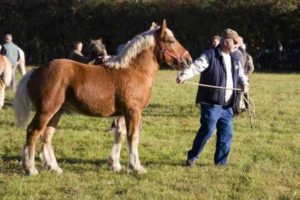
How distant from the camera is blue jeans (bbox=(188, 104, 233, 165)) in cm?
874

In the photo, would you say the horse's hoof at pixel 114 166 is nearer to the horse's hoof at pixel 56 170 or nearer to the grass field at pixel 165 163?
the grass field at pixel 165 163

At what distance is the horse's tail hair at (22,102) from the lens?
26.5 feet

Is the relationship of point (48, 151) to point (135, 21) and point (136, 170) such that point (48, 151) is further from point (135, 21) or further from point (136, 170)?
point (135, 21)

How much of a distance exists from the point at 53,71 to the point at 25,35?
3160 centimetres

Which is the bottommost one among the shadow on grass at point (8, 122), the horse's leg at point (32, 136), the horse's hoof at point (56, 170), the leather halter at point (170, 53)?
the shadow on grass at point (8, 122)

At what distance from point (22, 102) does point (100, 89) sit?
1.10 m

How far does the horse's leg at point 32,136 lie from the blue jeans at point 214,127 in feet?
7.72

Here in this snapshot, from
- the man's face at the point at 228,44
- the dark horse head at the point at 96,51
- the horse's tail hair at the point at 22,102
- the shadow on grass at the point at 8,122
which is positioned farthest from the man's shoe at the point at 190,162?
the shadow on grass at the point at 8,122

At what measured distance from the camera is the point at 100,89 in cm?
813

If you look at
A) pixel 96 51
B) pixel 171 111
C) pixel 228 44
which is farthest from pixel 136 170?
pixel 171 111

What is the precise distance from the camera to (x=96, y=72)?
8.23 meters

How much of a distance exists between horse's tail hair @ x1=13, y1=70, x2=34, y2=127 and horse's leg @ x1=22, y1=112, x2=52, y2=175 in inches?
7.2

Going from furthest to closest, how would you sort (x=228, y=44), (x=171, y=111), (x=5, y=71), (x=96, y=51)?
1. (x=171, y=111)
2. (x=5, y=71)
3. (x=96, y=51)
4. (x=228, y=44)

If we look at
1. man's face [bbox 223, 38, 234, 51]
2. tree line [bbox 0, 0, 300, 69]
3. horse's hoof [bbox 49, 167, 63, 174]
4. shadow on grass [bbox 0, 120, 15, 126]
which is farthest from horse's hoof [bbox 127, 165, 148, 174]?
tree line [bbox 0, 0, 300, 69]
